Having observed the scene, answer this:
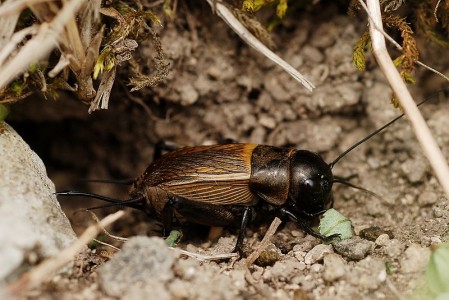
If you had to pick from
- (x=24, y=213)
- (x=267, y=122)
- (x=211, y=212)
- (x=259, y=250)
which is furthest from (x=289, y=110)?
(x=24, y=213)

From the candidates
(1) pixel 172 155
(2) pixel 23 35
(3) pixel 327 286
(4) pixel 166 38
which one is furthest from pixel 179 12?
(3) pixel 327 286

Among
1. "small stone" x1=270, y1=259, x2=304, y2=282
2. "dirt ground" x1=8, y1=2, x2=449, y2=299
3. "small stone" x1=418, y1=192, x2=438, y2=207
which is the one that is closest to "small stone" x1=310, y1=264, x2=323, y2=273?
"small stone" x1=270, y1=259, x2=304, y2=282

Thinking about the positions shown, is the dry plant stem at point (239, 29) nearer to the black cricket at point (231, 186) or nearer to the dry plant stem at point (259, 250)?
the black cricket at point (231, 186)

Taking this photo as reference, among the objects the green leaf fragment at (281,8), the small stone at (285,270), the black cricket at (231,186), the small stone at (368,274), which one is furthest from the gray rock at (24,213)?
the green leaf fragment at (281,8)

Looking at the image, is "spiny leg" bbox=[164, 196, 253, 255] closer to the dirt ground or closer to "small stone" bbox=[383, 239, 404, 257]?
the dirt ground

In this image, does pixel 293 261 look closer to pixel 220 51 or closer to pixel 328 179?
pixel 328 179

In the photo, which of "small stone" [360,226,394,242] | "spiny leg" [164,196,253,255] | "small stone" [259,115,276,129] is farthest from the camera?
"small stone" [259,115,276,129]
